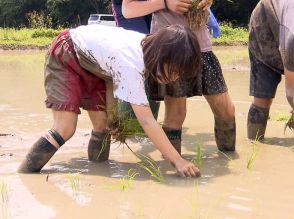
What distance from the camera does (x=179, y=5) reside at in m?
3.39

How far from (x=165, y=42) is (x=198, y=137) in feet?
5.50

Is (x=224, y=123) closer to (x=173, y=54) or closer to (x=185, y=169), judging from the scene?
(x=185, y=169)

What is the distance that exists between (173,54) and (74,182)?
852mm

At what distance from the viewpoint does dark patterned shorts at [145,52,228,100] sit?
3501 millimetres

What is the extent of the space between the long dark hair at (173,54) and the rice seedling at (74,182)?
708 mm

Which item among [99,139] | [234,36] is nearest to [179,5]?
[99,139]

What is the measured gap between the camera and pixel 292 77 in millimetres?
3361

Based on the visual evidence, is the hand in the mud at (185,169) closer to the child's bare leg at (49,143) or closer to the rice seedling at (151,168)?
the rice seedling at (151,168)

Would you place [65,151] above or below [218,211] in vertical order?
below

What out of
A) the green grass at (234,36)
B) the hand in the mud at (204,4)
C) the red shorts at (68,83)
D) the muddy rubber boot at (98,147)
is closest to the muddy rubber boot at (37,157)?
the red shorts at (68,83)

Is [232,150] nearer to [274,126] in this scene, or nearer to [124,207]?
[274,126]

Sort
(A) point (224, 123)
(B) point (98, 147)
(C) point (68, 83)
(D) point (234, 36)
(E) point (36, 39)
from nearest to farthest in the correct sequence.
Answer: (C) point (68, 83), (B) point (98, 147), (A) point (224, 123), (E) point (36, 39), (D) point (234, 36)

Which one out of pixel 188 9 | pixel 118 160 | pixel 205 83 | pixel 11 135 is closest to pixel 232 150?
pixel 205 83

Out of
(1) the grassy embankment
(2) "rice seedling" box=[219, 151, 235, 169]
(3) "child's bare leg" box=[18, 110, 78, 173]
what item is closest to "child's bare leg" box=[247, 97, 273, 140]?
(2) "rice seedling" box=[219, 151, 235, 169]
